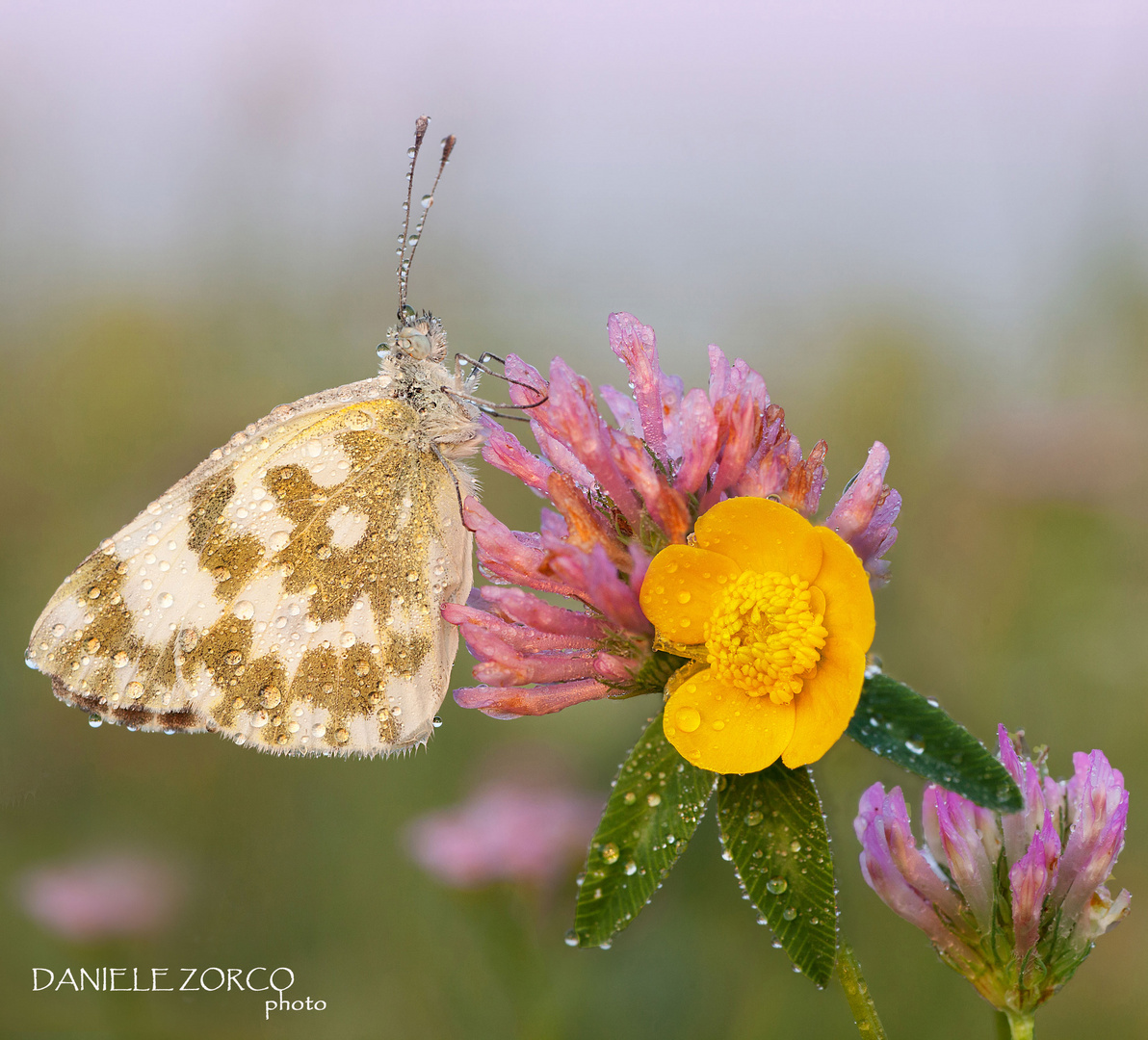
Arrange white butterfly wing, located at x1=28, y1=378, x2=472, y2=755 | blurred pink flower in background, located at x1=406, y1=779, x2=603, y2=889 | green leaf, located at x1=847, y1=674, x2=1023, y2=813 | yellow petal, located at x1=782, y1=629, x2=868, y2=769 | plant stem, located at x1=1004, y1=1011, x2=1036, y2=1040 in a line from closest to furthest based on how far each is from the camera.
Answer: green leaf, located at x1=847, y1=674, x2=1023, y2=813 < yellow petal, located at x1=782, y1=629, x2=868, y2=769 < plant stem, located at x1=1004, y1=1011, x2=1036, y2=1040 < white butterfly wing, located at x1=28, y1=378, x2=472, y2=755 < blurred pink flower in background, located at x1=406, y1=779, x2=603, y2=889

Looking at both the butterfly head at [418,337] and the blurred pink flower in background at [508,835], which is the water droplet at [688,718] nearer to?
the butterfly head at [418,337]

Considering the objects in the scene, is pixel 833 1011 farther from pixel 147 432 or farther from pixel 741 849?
pixel 147 432

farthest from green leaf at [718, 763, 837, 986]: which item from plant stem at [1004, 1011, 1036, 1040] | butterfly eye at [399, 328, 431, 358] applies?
butterfly eye at [399, 328, 431, 358]

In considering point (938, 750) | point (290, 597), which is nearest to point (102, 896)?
point (290, 597)

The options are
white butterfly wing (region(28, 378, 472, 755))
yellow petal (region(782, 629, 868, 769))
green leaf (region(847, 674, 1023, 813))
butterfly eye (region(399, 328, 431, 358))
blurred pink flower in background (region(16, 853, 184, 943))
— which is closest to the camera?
green leaf (region(847, 674, 1023, 813))

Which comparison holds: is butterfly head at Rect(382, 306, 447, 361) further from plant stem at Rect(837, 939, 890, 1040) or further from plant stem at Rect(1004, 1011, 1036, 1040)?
plant stem at Rect(1004, 1011, 1036, 1040)
